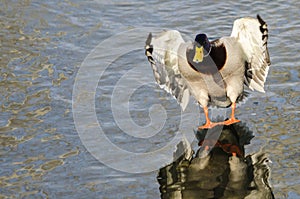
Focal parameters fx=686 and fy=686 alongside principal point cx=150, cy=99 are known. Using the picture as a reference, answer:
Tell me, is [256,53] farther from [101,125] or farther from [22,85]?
[22,85]

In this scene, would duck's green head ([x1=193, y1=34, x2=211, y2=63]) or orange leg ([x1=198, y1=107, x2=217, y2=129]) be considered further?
orange leg ([x1=198, y1=107, x2=217, y2=129])

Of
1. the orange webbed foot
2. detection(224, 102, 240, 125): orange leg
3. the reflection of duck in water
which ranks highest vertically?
detection(224, 102, 240, 125): orange leg

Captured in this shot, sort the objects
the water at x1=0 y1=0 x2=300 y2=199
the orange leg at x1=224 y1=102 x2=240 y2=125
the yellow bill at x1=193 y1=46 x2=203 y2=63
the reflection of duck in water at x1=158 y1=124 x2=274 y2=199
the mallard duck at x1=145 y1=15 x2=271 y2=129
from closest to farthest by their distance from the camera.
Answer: the reflection of duck in water at x1=158 y1=124 x2=274 y2=199, the water at x1=0 y1=0 x2=300 y2=199, the yellow bill at x1=193 y1=46 x2=203 y2=63, the mallard duck at x1=145 y1=15 x2=271 y2=129, the orange leg at x1=224 y1=102 x2=240 y2=125

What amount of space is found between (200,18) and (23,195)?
398 centimetres

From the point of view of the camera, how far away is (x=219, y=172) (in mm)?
5340

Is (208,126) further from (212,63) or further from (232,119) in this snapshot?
(212,63)

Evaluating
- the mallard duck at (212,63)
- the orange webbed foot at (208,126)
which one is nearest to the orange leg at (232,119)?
the mallard duck at (212,63)

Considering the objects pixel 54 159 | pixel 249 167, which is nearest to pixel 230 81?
pixel 249 167

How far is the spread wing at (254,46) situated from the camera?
5.71m

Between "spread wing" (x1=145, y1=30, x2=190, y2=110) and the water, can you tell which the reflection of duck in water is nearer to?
the water

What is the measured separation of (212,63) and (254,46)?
397 millimetres

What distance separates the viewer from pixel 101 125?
613 cm

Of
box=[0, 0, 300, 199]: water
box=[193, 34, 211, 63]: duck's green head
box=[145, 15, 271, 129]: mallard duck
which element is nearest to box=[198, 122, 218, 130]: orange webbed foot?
box=[145, 15, 271, 129]: mallard duck

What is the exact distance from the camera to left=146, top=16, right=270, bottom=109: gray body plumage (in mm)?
5848
